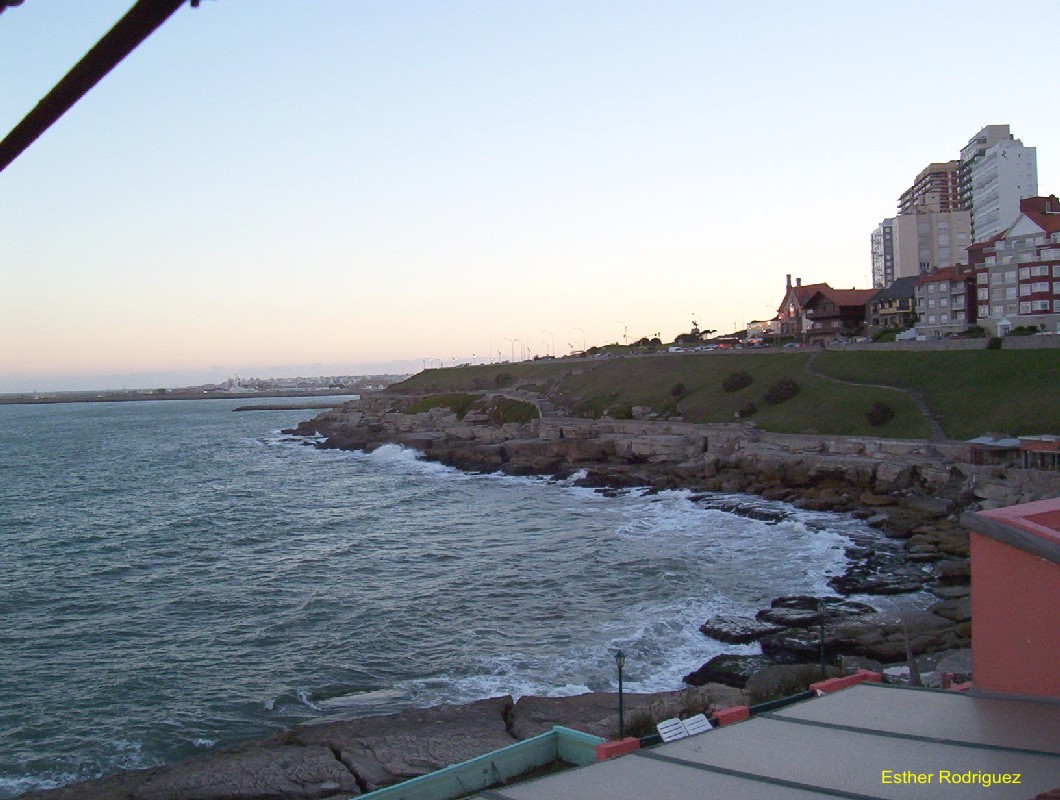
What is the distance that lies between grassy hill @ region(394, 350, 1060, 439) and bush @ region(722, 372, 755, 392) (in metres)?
0.39

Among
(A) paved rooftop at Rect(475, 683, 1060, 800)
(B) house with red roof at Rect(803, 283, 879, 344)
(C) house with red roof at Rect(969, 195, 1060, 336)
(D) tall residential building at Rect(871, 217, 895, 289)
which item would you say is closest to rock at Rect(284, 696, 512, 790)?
(A) paved rooftop at Rect(475, 683, 1060, 800)

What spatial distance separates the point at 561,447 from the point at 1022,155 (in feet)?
268

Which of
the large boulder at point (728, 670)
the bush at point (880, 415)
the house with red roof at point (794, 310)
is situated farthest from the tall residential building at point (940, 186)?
the large boulder at point (728, 670)

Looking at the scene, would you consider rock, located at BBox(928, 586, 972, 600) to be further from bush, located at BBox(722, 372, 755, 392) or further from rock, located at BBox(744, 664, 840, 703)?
bush, located at BBox(722, 372, 755, 392)

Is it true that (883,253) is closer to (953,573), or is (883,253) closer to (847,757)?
(953,573)

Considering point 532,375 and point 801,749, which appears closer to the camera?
point 801,749

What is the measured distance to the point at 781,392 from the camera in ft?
174

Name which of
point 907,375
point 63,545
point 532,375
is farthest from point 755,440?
point 532,375

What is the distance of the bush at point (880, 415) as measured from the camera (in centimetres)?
4262

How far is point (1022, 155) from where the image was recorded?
333 feet

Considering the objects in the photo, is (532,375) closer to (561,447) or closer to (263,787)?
(561,447)

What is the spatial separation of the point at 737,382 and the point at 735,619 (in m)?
39.9

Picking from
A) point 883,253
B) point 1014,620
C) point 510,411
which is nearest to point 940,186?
point 883,253

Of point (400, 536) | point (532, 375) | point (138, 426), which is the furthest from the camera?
point (138, 426)
